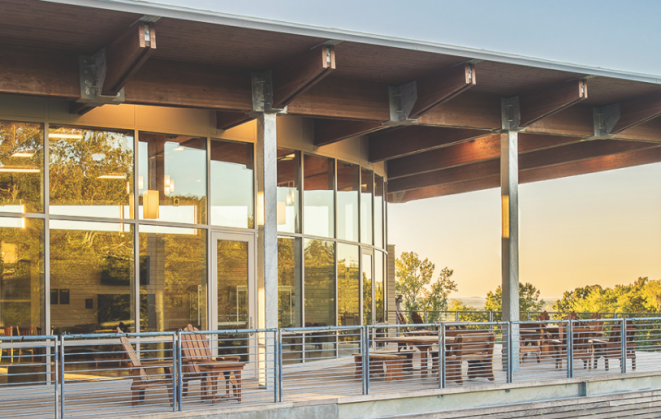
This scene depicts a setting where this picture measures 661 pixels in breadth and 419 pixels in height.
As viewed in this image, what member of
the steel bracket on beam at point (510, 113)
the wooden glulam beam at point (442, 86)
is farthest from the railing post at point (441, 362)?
the steel bracket on beam at point (510, 113)

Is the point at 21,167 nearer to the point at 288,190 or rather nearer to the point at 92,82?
the point at 92,82

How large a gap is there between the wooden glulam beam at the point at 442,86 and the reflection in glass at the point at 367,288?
4.59 m

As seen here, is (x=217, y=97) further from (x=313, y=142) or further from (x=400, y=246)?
(x=400, y=246)

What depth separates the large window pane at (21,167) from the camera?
29.8ft

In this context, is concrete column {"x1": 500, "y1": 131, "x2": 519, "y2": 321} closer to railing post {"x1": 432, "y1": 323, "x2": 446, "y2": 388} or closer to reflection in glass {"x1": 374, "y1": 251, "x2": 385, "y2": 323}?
railing post {"x1": 432, "y1": 323, "x2": 446, "y2": 388}

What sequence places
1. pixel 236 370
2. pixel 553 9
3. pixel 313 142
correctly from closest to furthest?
pixel 236 370, pixel 313 142, pixel 553 9

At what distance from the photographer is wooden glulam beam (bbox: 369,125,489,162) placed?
1233cm

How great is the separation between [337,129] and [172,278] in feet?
12.2

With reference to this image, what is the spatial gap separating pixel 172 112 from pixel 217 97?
6.04 ft

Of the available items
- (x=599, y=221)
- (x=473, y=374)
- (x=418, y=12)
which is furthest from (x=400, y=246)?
(x=418, y=12)

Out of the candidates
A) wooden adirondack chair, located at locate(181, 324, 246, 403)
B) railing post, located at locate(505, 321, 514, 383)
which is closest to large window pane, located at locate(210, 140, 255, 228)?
wooden adirondack chair, located at locate(181, 324, 246, 403)

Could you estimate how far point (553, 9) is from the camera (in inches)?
2778

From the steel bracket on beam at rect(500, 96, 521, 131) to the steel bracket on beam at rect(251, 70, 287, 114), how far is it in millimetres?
3821

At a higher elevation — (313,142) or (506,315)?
(313,142)
